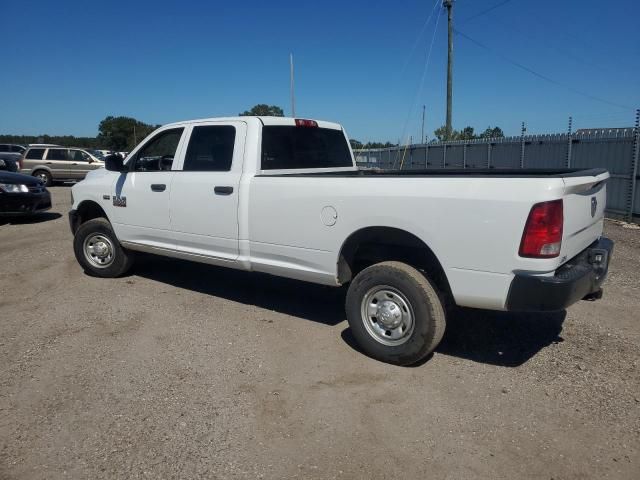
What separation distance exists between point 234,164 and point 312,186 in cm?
109

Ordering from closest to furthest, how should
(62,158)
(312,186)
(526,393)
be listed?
(526,393), (312,186), (62,158)

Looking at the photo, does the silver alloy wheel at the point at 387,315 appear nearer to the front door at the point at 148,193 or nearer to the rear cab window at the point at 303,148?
the rear cab window at the point at 303,148

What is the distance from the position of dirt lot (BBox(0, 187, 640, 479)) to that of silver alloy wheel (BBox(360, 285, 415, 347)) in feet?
0.81

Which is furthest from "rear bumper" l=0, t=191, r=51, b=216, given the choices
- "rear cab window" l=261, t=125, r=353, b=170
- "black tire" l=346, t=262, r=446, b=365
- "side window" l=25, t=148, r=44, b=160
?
"side window" l=25, t=148, r=44, b=160

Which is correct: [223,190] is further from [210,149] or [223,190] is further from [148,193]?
[148,193]

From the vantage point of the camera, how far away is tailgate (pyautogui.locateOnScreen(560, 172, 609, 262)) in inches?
136

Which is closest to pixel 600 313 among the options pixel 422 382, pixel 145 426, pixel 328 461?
pixel 422 382

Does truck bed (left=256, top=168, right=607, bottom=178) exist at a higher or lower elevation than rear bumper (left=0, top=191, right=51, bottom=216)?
higher

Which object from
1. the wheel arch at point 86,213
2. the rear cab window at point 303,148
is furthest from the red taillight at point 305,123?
the wheel arch at point 86,213

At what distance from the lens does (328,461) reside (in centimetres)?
291

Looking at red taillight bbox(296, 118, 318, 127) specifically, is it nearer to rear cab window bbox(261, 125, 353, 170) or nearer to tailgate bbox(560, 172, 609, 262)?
rear cab window bbox(261, 125, 353, 170)

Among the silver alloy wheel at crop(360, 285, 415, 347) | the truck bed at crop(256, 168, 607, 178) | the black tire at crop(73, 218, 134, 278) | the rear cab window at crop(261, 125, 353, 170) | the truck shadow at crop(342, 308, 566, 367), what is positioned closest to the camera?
the truck bed at crop(256, 168, 607, 178)

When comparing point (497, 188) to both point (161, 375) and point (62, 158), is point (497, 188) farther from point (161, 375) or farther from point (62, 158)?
point (62, 158)

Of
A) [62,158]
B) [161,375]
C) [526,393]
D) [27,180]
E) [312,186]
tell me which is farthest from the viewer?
[62,158]
